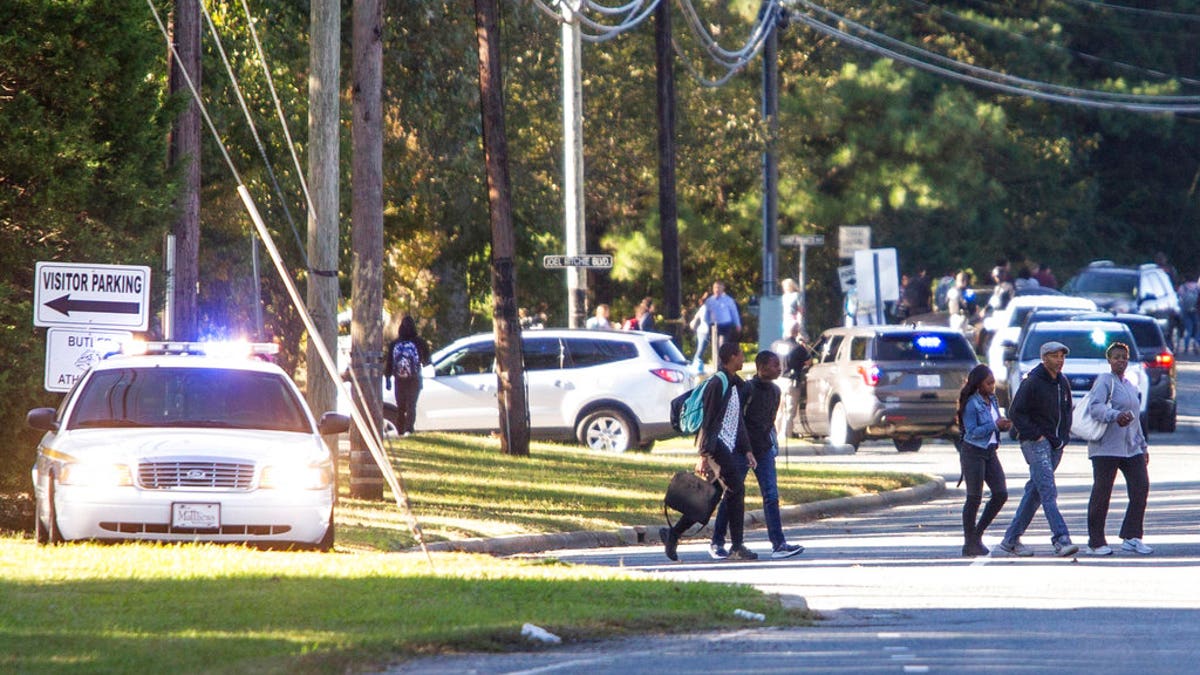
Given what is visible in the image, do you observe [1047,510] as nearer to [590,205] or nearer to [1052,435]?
[1052,435]

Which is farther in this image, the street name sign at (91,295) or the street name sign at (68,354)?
the street name sign at (68,354)

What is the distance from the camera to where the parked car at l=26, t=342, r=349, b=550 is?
555 inches

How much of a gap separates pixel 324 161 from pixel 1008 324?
19.9m

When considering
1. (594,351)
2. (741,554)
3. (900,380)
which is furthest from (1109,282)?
(741,554)

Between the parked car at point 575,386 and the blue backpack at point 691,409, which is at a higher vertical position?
the parked car at point 575,386

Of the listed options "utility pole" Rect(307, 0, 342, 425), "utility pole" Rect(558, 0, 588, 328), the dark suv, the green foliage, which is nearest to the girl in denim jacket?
"utility pole" Rect(307, 0, 342, 425)

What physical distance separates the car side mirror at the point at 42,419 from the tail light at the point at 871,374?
15042 mm

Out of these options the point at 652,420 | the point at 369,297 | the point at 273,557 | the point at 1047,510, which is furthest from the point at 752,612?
the point at 652,420

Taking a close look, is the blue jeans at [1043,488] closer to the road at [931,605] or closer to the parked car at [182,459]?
the road at [931,605]

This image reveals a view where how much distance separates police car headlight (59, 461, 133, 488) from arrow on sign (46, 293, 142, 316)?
2211 millimetres

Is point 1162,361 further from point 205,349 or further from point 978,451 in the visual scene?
point 205,349

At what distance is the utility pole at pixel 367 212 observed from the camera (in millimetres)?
19609

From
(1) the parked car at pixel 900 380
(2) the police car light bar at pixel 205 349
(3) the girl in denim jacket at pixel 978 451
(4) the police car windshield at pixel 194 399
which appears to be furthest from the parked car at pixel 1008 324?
(4) the police car windshield at pixel 194 399

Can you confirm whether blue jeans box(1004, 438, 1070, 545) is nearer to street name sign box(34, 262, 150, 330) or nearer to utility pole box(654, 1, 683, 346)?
street name sign box(34, 262, 150, 330)
